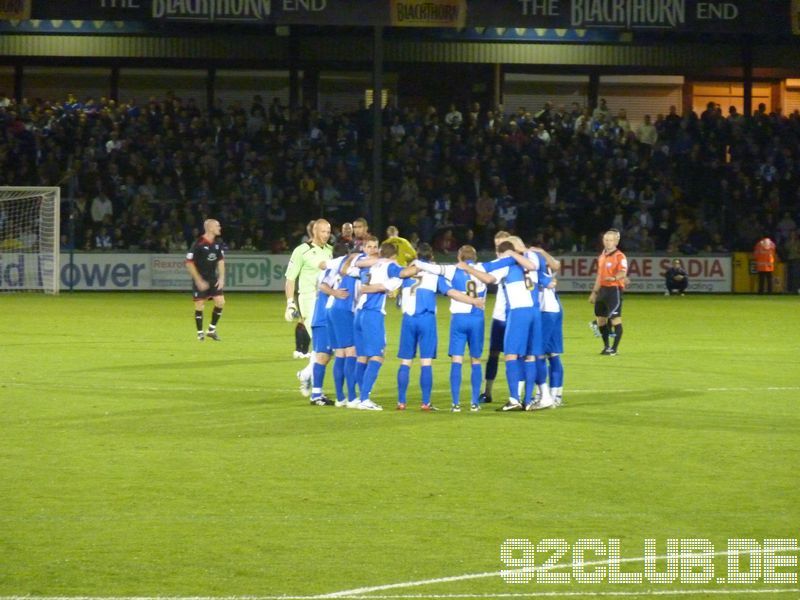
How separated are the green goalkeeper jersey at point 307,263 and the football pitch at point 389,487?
120 centimetres

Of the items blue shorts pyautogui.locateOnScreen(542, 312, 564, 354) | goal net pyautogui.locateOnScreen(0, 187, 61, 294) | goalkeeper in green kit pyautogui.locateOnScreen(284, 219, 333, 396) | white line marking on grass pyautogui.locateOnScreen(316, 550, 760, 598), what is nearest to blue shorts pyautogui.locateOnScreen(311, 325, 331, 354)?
blue shorts pyautogui.locateOnScreen(542, 312, 564, 354)

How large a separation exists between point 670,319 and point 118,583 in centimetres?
2313

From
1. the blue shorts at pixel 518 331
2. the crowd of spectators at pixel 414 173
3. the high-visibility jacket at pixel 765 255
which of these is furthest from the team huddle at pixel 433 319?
the high-visibility jacket at pixel 765 255

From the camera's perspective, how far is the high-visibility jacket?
128 feet

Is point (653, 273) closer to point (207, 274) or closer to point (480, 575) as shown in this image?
point (207, 274)

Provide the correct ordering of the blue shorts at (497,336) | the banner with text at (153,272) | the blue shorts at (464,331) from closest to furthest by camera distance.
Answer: the blue shorts at (464,331), the blue shorts at (497,336), the banner with text at (153,272)

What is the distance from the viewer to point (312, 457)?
447 inches

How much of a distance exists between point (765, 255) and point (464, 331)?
2666 cm

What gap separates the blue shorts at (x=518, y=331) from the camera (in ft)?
46.1

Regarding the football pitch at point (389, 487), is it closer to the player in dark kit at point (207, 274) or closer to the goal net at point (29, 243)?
the player in dark kit at point (207, 274)

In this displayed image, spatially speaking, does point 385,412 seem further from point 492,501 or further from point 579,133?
point 579,133

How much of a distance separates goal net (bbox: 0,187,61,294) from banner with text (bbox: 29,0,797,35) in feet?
16.2

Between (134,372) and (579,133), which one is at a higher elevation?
(579,133)

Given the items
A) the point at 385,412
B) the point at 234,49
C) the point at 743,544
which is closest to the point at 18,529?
the point at 743,544
